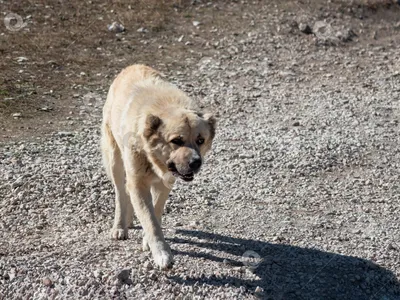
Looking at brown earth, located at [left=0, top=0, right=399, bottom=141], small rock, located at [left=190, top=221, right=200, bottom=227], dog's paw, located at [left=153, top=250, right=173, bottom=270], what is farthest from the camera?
brown earth, located at [left=0, top=0, right=399, bottom=141]

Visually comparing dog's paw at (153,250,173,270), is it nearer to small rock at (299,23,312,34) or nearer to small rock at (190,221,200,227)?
small rock at (190,221,200,227)

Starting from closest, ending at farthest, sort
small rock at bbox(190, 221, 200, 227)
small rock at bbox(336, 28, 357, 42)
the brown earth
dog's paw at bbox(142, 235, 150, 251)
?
dog's paw at bbox(142, 235, 150, 251) < small rock at bbox(190, 221, 200, 227) < the brown earth < small rock at bbox(336, 28, 357, 42)

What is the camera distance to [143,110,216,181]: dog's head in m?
6.98

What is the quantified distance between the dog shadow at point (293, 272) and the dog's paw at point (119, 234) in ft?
1.74

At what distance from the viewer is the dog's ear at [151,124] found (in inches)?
279

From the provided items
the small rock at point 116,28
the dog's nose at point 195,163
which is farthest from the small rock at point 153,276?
the small rock at point 116,28

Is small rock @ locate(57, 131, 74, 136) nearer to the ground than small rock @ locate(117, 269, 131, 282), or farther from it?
nearer to the ground

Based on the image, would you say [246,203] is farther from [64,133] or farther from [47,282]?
[64,133]

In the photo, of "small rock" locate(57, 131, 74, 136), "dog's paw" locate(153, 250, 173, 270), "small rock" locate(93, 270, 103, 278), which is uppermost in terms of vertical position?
"dog's paw" locate(153, 250, 173, 270)

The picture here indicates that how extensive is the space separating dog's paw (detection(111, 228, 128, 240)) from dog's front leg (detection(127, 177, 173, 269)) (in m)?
0.87

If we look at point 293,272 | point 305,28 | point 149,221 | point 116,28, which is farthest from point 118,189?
point 305,28

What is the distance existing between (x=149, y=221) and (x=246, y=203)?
2378 mm

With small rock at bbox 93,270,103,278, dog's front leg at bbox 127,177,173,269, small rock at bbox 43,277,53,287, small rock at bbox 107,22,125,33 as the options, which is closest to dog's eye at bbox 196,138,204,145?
dog's front leg at bbox 127,177,173,269

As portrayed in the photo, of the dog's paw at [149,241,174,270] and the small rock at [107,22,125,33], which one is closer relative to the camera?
the dog's paw at [149,241,174,270]
